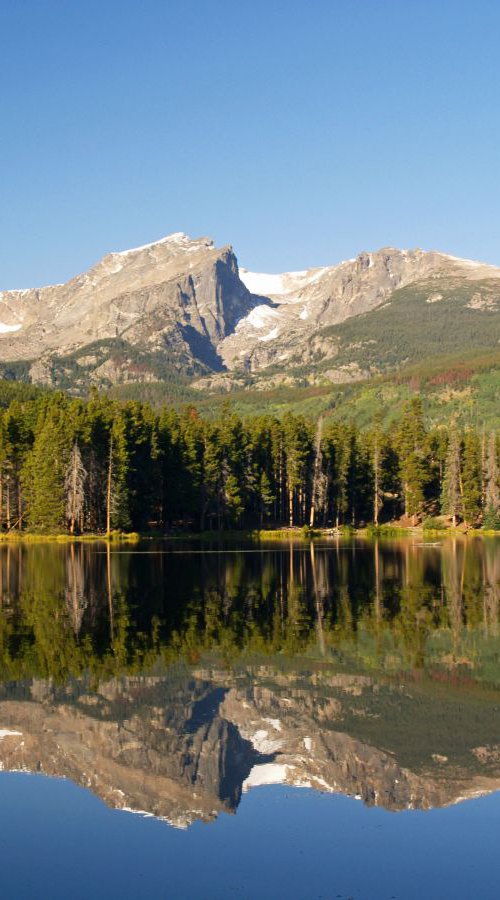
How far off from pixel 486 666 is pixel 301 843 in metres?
16.9

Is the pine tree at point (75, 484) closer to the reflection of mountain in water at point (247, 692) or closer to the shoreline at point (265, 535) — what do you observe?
the shoreline at point (265, 535)

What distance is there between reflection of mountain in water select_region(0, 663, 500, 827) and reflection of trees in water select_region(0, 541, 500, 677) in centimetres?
425

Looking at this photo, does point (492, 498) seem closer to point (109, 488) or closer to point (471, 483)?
point (471, 483)

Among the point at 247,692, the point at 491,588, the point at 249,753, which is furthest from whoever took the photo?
the point at 491,588

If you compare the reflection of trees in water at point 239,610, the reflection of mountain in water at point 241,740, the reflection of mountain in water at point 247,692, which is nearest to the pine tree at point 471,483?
the reflection of trees in water at point 239,610

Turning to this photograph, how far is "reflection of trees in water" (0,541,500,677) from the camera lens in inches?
1425

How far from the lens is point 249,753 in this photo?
933 inches

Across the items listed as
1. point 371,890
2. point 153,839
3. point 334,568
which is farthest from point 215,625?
point 334,568

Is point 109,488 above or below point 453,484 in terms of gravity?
above

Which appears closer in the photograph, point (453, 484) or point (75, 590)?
point (75, 590)

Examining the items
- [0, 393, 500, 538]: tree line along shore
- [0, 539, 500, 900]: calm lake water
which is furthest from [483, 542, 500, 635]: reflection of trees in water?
[0, 393, 500, 538]: tree line along shore

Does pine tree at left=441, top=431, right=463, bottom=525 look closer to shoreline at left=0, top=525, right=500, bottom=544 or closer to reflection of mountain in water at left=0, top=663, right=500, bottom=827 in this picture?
shoreline at left=0, top=525, right=500, bottom=544

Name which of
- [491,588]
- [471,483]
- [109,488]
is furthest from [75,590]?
[471,483]

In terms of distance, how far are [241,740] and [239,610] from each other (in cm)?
Result: 2381
